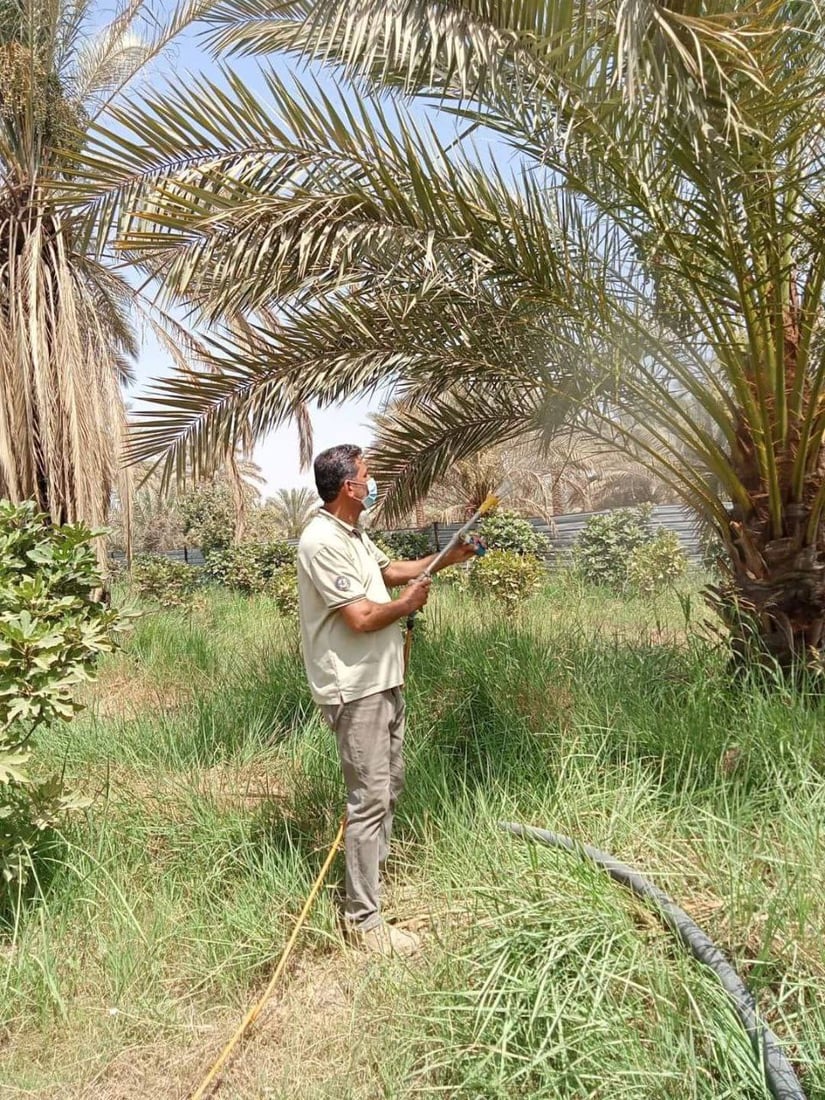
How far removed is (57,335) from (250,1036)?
21.6 feet

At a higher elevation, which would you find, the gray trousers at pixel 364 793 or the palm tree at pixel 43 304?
the palm tree at pixel 43 304

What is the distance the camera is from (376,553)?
3822 mm

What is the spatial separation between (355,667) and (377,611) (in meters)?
0.25

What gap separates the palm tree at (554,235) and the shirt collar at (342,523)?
137 cm

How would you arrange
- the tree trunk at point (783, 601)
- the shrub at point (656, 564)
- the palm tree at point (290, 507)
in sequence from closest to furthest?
the tree trunk at point (783, 601) → the shrub at point (656, 564) → the palm tree at point (290, 507)

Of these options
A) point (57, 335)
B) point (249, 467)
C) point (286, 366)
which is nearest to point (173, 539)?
point (249, 467)

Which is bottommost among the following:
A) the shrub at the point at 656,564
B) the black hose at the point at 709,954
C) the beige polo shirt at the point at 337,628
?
the black hose at the point at 709,954

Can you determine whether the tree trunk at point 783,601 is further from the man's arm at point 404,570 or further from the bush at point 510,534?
the bush at point 510,534

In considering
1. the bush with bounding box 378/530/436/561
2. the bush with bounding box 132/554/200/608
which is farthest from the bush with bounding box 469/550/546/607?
the bush with bounding box 132/554/200/608

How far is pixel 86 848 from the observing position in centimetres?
407

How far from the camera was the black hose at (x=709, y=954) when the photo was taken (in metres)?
2.25

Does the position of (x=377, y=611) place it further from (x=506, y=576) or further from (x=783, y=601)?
(x=506, y=576)

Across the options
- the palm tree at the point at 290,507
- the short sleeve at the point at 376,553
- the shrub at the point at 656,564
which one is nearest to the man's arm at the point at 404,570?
the short sleeve at the point at 376,553

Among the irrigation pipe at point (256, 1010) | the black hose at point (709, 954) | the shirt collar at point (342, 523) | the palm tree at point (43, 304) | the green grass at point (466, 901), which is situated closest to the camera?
the black hose at point (709, 954)
